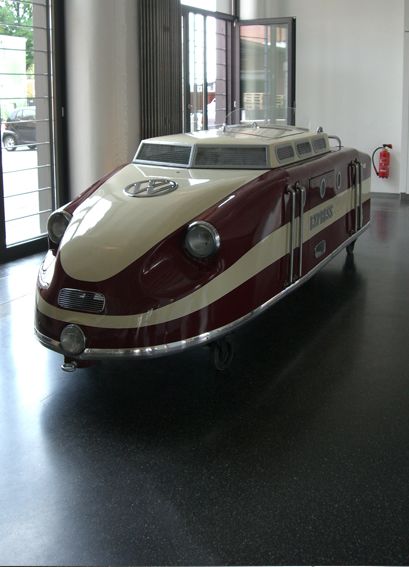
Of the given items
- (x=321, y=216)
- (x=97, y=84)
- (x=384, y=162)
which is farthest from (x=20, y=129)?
(x=384, y=162)

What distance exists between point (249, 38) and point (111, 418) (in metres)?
7.51

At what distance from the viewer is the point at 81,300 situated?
125 inches

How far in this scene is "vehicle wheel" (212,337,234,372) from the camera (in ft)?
11.6

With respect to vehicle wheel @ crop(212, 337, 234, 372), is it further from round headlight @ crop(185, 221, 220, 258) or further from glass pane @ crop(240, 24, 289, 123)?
glass pane @ crop(240, 24, 289, 123)

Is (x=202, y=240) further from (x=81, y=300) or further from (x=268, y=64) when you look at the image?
(x=268, y=64)

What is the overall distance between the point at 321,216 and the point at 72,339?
1989 millimetres

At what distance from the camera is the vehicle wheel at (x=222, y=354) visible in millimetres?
3524

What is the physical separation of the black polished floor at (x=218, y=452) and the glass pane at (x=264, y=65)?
583 cm

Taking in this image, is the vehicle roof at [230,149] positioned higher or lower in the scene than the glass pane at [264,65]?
lower

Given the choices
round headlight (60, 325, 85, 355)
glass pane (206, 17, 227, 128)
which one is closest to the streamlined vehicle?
round headlight (60, 325, 85, 355)

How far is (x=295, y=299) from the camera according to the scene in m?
4.85

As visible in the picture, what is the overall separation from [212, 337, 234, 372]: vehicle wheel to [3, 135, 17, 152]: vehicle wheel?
326 centimetres

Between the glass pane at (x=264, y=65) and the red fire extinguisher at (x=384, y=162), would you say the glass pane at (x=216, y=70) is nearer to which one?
the glass pane at (x=264, y=65)

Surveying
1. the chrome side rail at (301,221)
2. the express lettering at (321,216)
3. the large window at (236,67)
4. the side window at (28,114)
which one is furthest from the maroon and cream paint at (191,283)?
the large window at (236,67)
